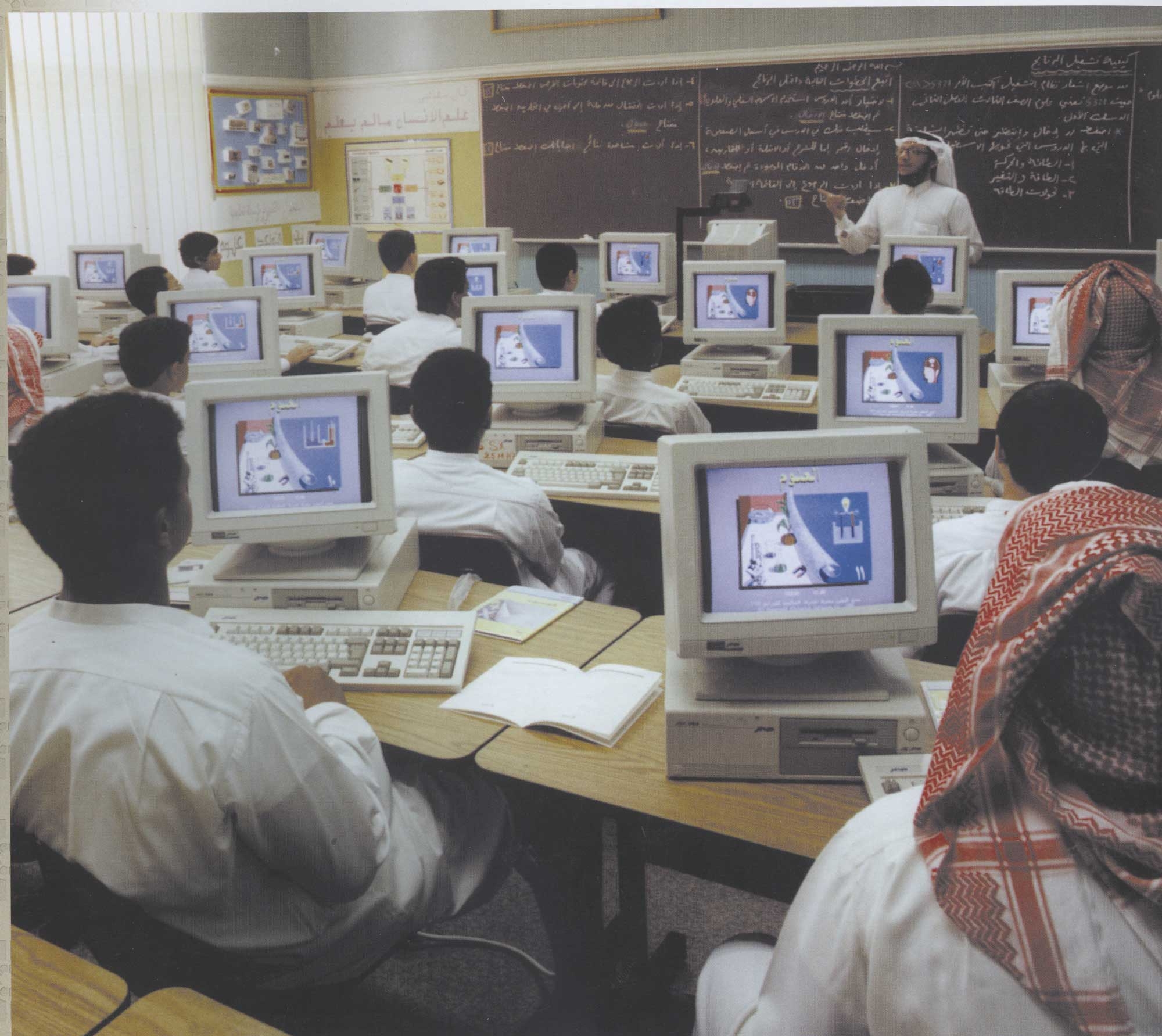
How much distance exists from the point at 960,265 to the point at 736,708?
12.6ft

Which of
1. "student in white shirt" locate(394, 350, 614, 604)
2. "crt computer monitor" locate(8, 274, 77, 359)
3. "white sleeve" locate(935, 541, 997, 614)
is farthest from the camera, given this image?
"crt computer monitor" locate(8, 274, 77, 359)

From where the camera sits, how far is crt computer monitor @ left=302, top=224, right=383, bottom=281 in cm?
678

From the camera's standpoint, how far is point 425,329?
185 inches

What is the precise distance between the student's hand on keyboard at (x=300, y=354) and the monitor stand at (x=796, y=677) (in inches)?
150

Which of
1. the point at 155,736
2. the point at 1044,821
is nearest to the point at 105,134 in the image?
the point at 155,736

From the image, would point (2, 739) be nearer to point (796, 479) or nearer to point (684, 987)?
point (796, 479)

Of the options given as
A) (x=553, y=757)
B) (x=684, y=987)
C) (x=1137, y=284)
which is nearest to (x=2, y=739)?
(x=553, y=757)

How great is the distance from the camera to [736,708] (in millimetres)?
1591

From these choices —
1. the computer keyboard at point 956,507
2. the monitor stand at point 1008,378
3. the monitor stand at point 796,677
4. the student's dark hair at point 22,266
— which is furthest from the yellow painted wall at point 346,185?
the monitor stand at point 796,677

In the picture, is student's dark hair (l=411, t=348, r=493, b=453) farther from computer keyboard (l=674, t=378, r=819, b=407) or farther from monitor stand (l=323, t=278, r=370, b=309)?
monitor stand (l=323, t=278, r=370, b=309)

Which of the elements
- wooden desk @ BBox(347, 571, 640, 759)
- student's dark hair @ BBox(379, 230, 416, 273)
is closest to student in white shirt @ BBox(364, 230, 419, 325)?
student's dark hair @ BBox(379, 230, 416, 273)

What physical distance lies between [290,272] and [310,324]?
30 cm

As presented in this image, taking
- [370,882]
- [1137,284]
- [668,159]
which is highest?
[668,159]

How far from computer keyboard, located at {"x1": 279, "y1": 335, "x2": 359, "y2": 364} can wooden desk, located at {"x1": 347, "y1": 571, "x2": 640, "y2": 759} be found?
9.88 ft
